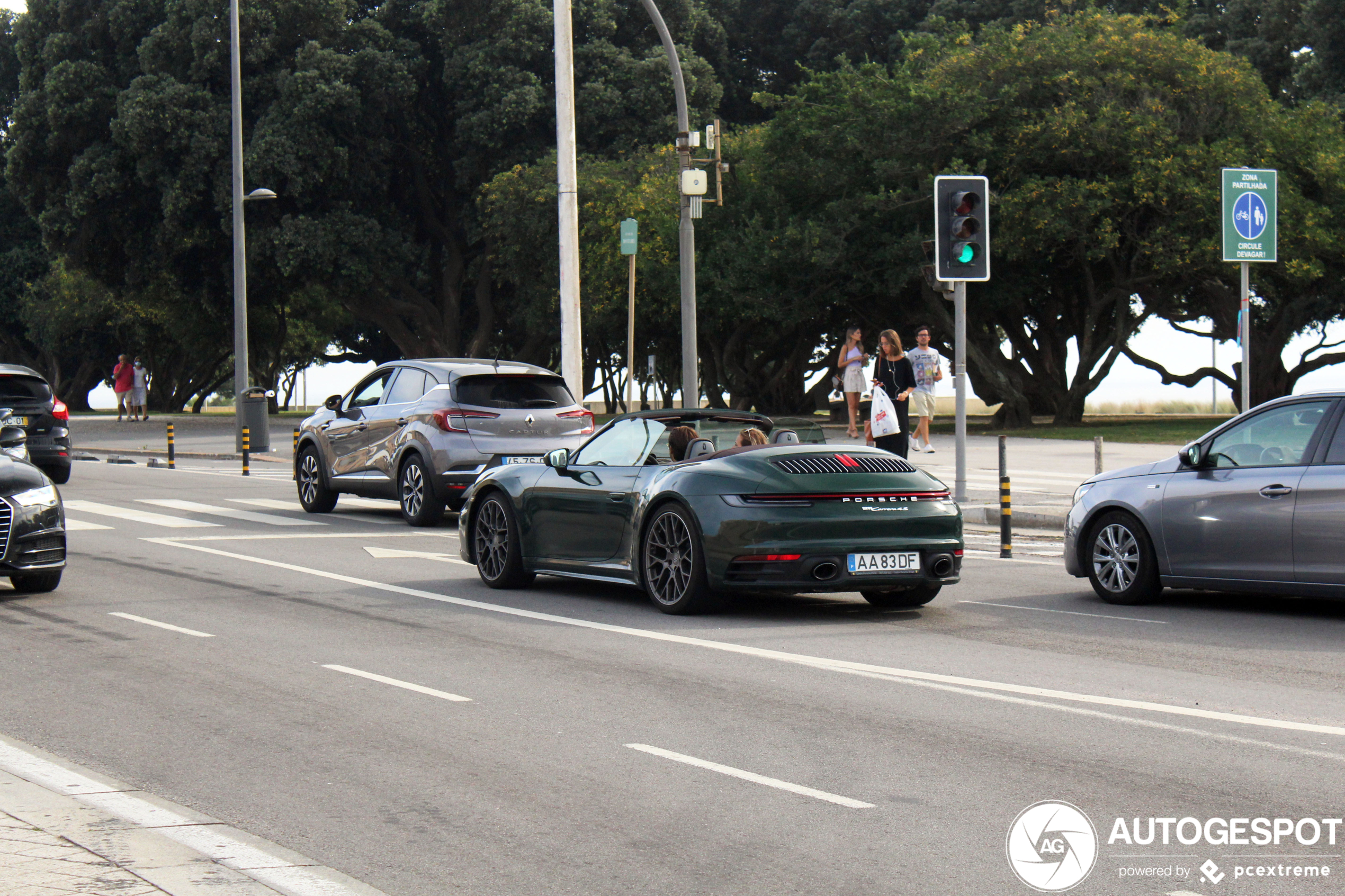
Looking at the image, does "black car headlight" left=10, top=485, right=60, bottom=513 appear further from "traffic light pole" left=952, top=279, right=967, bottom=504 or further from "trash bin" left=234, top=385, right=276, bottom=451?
"trash bin" left=234, top=385, right=276, bottom=451

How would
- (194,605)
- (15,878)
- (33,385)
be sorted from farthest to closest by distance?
(33,385) < (194,605) < (15,878)

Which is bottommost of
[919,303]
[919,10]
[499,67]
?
[919,303]

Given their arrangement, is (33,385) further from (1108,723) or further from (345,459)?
(1108,723)

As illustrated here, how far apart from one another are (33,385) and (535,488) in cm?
1473

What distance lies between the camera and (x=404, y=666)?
8820 millimetres

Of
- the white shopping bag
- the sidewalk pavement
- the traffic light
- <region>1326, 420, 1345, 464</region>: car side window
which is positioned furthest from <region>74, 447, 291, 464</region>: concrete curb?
the sidewalk pavement

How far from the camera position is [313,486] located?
19312 mm

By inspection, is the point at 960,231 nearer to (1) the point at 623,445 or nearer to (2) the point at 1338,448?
(1) the point at 623,445

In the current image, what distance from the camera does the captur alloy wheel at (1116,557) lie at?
1112cm

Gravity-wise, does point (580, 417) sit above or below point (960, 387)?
below

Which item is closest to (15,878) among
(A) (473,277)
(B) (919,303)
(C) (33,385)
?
(C) (33,385)

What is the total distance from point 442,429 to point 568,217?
663 cm

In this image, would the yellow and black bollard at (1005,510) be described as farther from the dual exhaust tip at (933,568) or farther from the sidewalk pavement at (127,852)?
the sidewalk pavement at (127,852)

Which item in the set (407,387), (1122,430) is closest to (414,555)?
(407,387)
